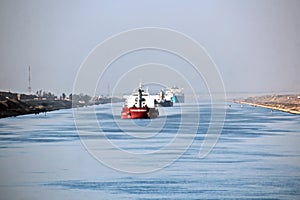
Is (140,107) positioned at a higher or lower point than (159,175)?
higher

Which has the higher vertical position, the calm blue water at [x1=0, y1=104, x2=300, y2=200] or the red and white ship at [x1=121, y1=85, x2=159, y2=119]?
the red and white ship at [x1=121, y1=85, x2=159, y2=119]

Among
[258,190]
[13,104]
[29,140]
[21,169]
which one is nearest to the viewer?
[258,190]

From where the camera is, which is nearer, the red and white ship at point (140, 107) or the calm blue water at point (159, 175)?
the calm blue water at point (159, 175)

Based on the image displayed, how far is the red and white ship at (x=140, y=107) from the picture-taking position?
97.7 ft

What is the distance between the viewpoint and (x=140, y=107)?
31.2 meters

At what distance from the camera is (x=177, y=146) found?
1509 centimetres

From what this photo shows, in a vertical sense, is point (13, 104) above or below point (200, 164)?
above

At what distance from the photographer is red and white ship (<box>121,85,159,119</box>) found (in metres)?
29.8

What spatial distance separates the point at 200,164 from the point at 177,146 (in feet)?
12.4

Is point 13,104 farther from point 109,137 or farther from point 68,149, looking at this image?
point 68,149

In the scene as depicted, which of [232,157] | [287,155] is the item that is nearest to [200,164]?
[232,157]

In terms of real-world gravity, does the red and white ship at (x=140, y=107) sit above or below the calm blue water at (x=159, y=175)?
above

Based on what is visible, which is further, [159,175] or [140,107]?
[140,107]

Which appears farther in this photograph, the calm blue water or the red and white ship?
the red and white ship
